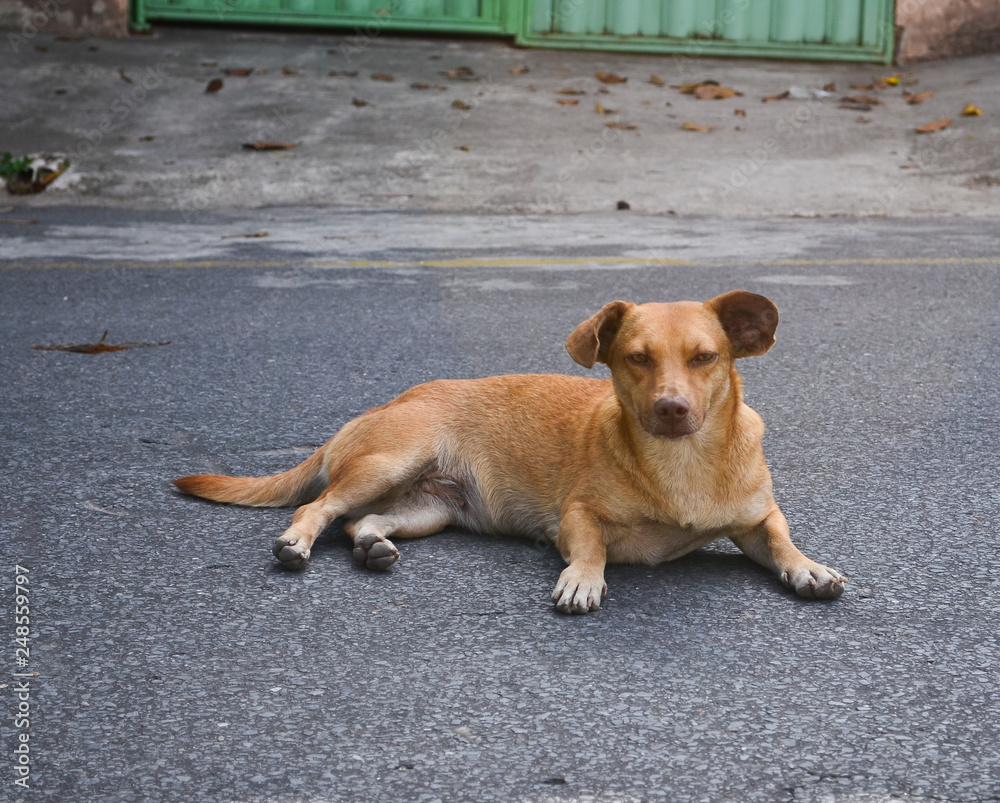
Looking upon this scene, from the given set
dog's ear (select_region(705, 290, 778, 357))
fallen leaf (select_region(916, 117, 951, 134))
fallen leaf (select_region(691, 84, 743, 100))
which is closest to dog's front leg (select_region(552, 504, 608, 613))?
dog's ear (select_region(705, 290, 778, 357))

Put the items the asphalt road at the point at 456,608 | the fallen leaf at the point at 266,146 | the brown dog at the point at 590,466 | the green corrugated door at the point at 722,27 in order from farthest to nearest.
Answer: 1. the green corrugated door at the point at 722,27
2. the fallen leaf at the point at 266,146
3. the brown dog at the point at 590,466
4. the asphalt road at the point at 456,608

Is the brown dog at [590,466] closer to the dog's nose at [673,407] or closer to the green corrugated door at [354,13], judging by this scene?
the dog's nose at [673,407]

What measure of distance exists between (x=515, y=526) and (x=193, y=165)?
25.0 ft

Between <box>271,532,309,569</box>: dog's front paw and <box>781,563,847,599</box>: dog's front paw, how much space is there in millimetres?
1260

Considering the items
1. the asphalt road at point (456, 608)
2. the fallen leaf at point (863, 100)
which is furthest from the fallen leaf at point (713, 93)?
the asphalt road at point (456, 608)

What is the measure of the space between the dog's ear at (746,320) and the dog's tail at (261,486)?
1291 mm

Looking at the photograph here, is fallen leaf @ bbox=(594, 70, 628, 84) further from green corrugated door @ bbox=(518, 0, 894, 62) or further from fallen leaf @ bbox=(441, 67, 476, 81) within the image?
fallen leaf @ bbox=(441, 67, 476, 81)

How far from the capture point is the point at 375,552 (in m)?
2.97

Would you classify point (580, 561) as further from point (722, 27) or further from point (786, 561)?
point (722, 27)

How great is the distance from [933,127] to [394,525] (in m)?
9.78

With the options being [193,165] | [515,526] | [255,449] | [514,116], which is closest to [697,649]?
[515,526]

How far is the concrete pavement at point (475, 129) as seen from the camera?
9656mm

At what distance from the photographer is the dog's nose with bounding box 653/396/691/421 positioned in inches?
109

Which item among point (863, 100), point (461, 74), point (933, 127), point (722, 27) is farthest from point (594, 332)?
point (722, 27)
